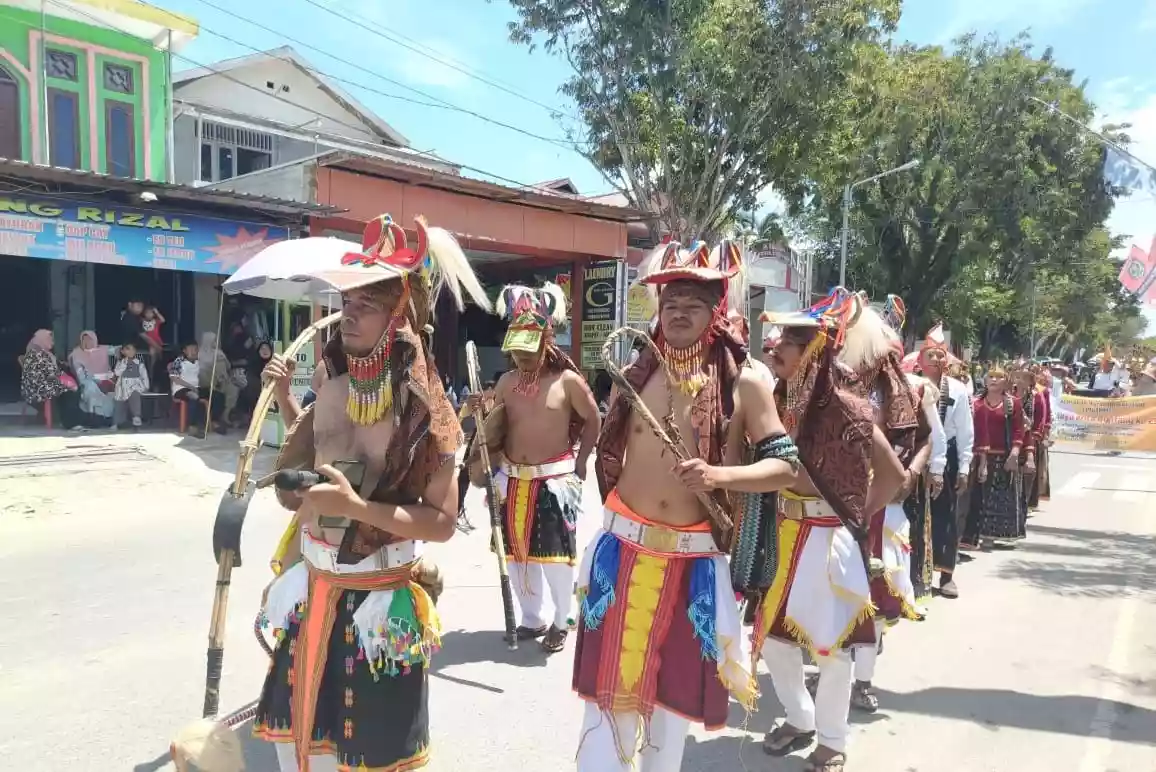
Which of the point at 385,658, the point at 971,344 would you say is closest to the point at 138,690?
the point at 385,658

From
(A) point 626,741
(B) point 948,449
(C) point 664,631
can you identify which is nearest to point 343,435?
(C) point 664,631

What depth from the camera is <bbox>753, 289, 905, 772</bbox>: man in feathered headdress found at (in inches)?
135

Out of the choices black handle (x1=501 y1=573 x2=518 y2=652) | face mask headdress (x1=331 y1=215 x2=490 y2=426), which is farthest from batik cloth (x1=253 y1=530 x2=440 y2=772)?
black handle (x1=501 y1=573 x2=518 y2=652)

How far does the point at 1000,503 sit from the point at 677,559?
21.7 feet

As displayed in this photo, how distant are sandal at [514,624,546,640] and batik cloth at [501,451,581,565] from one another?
405 mm

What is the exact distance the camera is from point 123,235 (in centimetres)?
1104

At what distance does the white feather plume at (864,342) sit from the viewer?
393 cm

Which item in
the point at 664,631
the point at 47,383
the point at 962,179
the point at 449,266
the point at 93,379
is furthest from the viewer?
the point at 962,179

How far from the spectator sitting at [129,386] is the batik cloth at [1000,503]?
10.8 metres

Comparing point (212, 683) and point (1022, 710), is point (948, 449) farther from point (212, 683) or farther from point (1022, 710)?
point (212, 683)

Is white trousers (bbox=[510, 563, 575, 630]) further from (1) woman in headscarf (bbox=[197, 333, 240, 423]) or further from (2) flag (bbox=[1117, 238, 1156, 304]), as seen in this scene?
(2) flag (bbox=[1117, 238, 1156, 304])

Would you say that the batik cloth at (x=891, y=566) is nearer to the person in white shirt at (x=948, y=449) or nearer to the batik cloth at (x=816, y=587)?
the batik cloth at (x=816, y=587)

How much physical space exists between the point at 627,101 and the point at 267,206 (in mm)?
7688

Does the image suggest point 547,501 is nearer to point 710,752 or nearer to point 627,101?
point 710,752
